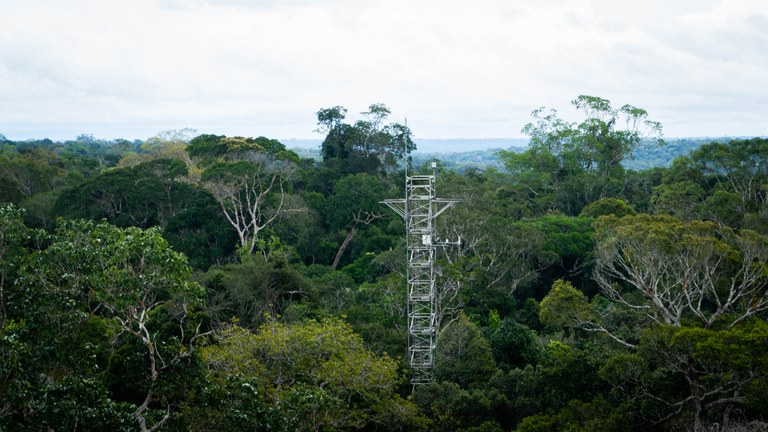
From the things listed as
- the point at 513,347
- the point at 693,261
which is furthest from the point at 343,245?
the point at 693,261

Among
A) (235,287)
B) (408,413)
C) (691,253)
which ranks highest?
(691,253)

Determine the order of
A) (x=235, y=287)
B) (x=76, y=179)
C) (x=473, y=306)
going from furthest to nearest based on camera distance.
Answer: (x=76, y=179) → (x=473, y=306) → (x=235, y=287)

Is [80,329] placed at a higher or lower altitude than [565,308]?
higher

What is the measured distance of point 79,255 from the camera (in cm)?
1094

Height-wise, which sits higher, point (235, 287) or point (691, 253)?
point (691, 253)

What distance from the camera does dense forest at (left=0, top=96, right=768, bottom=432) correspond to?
11.1 meters

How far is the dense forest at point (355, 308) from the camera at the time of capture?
11.1 meters

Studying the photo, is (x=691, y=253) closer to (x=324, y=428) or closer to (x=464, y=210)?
(x=324, y=428)

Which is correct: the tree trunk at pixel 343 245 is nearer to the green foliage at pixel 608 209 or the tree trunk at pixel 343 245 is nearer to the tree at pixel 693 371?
the green foliage at pixel 608 209

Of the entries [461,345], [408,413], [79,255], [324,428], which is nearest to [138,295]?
[79,255]

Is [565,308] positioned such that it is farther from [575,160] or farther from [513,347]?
[575,160]

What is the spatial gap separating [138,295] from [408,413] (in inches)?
255

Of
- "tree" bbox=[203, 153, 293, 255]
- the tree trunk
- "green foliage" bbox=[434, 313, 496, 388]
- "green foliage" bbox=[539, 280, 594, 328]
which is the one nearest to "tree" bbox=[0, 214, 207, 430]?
"green foliage" bbox=[434, 313, 496, 388]

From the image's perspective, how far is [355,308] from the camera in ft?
67.4
